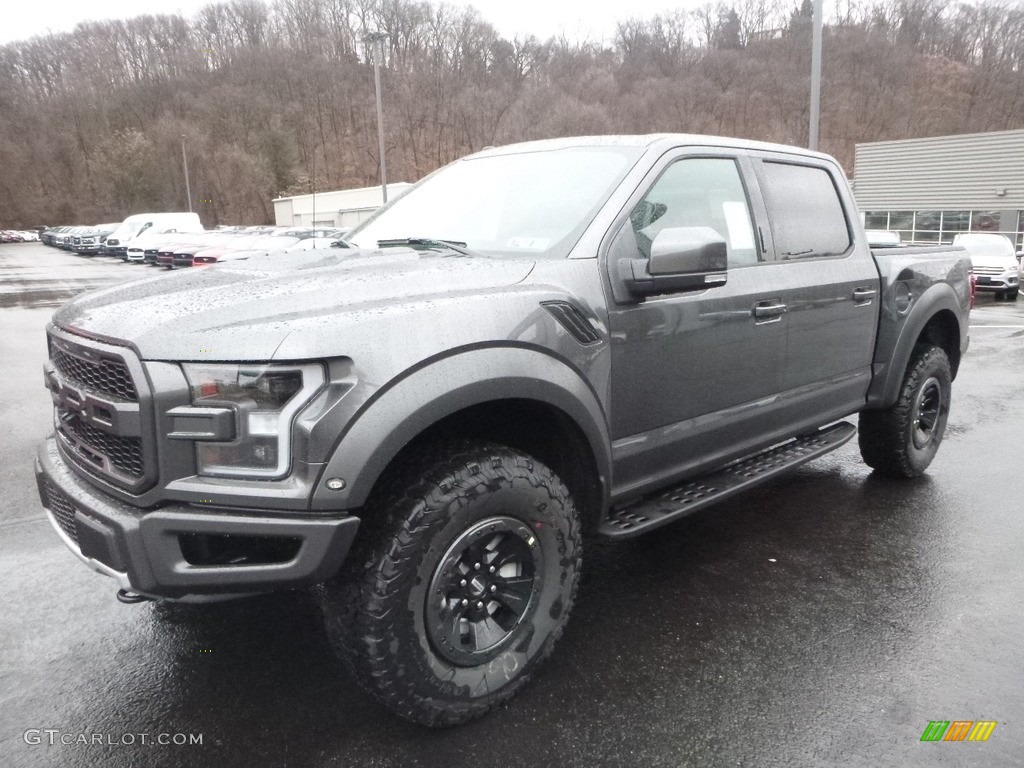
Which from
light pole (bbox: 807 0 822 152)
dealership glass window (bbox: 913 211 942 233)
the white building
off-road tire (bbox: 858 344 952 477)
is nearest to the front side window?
off-road tire (bbox: 858 344 952 477)

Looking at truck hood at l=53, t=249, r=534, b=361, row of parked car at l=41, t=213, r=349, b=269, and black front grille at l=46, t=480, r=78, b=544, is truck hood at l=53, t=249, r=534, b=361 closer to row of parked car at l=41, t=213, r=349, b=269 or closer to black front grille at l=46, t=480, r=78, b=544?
black front grille at l=46, t=480, r=78, b=544

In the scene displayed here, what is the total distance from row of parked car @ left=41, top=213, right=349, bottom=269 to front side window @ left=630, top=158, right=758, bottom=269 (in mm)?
14942

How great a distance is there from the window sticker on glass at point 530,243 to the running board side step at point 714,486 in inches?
41.9

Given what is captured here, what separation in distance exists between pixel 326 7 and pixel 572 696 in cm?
10866

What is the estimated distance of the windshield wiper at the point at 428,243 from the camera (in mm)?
3210

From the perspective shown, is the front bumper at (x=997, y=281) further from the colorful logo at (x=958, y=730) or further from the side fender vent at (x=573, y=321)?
the side fender vent at (x=573, y=321)

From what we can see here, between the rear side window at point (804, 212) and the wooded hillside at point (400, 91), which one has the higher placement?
the wooded hillside at point (400, 91)

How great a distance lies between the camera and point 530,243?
311 centimetres

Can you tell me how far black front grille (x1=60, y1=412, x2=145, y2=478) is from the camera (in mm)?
2254

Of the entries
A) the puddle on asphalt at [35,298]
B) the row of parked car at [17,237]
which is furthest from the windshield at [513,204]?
the row of parked car at [17,237]

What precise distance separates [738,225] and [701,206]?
26cm

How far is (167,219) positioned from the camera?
3619cm

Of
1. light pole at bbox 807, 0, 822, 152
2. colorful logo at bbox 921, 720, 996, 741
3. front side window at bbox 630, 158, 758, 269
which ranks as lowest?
colorful logo at bbox 921, 720, 996, 741

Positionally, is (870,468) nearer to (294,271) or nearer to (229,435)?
(294,271)
